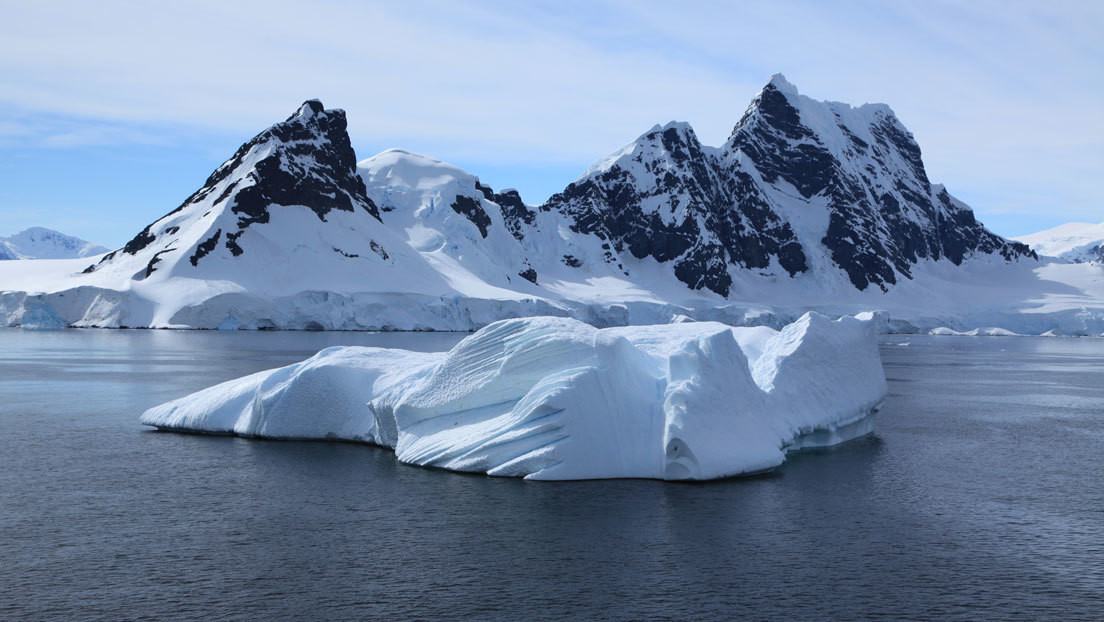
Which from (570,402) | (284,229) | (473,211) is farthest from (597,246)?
(570,402)

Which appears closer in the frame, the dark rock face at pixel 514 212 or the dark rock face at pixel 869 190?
the dark rock face at pixel 514 212

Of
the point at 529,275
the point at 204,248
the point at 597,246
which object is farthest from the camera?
the point at 597,246

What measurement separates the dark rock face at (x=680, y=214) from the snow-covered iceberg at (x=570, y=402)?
4958 inches

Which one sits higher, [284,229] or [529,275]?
[284,229]

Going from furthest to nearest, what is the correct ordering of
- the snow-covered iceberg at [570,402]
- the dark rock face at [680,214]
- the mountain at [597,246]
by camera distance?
the dark rock face at [680,214], the mountain at [597,246], the snow-covered iceberg at [570,402]

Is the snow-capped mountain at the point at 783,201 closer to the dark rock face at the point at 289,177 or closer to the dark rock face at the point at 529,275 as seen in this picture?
the dark rock face at the point at 529,275

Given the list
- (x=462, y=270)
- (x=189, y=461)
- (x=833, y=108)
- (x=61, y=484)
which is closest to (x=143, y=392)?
(x=189, y=461)

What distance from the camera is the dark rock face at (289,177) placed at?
10600 centimetres

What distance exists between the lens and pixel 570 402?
61.5 feet

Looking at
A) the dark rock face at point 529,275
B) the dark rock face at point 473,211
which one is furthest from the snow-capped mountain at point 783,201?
the dark rock face at point 473,211

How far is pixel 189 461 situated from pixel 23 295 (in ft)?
267

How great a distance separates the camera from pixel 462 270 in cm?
11719

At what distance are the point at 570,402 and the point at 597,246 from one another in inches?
5154

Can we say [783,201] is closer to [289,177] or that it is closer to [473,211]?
[473,211]
